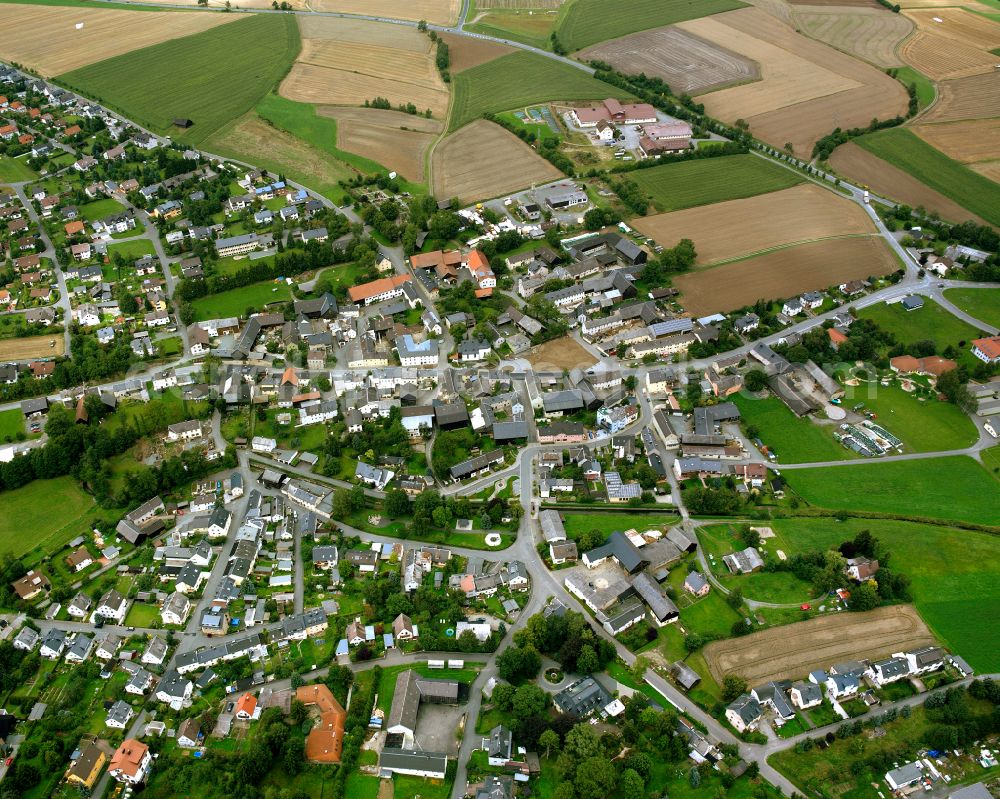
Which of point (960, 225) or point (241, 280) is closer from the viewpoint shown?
point (241, 280)

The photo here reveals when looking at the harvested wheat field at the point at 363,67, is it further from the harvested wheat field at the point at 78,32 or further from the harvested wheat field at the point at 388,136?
Answer: the harvested wheat field at the point at 78,32

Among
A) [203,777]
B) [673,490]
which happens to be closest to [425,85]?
[673,490]

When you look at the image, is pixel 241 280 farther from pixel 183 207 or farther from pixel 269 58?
pixel 269 58

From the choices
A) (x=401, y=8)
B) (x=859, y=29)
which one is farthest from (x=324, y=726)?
(x=859, y=29)

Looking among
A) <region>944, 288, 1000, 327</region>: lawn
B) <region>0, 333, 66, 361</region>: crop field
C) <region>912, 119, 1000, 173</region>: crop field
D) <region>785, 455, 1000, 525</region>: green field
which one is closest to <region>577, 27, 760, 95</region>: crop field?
<region>912, 119, 1000, 173</region>: crop field

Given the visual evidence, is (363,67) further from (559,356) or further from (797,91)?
(559,356)

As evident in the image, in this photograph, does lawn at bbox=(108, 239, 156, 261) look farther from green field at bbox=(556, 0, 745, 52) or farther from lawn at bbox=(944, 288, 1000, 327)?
lawn at bbox=(944, 288, 1000, 327)
